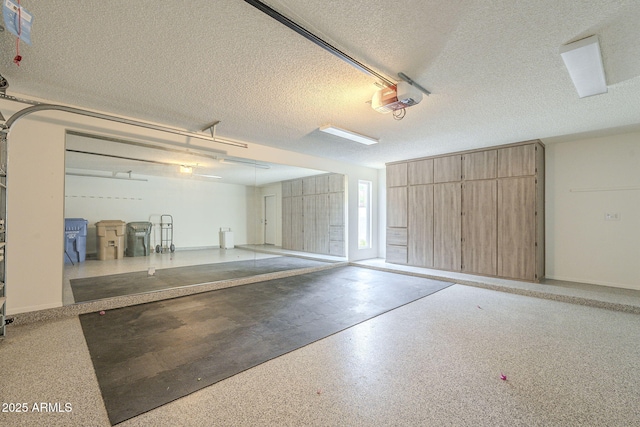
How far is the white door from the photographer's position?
25.6ft

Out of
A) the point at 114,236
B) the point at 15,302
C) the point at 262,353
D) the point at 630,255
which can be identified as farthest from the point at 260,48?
the point at 630,255

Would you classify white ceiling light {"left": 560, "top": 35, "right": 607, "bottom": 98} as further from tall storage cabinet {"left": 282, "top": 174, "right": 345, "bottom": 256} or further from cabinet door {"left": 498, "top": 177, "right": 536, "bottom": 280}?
tall storage cabinet {"left": 282, "top": 174, "right": 345, "bottom": 256}

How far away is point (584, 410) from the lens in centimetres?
171

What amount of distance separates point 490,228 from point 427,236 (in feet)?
4.17

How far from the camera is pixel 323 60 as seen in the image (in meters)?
2.37

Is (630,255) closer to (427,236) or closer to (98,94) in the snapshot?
(427,236)

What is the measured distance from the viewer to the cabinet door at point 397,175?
21.6ft

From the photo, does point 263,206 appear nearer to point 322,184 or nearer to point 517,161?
point 322,184

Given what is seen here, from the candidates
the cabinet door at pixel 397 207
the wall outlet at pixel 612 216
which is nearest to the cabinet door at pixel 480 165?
the cabinet door at pixel 397 207

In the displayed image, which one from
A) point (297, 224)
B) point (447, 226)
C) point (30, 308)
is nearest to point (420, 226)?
point (447, 226)

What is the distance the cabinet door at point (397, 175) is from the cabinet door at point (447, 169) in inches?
28.5

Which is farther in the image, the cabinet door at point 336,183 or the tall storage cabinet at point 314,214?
the tall storage cabinet at point 314,214

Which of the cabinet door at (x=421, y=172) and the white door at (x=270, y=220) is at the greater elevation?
the cabinet door at (x=421, y=172)

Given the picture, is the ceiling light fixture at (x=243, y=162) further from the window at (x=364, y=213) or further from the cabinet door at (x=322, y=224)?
the window at (x=364, y=213)
